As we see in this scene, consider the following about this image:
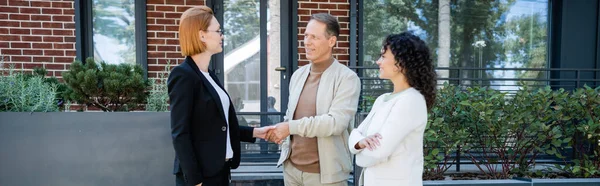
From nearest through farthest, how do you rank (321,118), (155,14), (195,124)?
(195,124) → (321,118) → (155,14)

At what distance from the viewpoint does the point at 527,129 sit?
9.88 feet

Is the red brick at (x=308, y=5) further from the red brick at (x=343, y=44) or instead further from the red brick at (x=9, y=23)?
the red brick at (x=9, y=23)

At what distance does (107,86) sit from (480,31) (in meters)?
4.70

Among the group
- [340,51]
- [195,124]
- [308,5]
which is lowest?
[195,124]

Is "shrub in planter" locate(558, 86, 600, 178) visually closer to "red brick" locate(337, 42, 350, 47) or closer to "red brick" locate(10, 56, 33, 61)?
"red brick" locate(337, 42, 350, 47)

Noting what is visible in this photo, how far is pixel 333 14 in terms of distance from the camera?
4410mm

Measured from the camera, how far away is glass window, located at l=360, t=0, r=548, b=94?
195 inches

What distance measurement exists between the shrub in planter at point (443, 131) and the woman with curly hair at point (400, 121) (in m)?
1.34

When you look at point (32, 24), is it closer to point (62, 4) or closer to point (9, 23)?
point (9, 23)

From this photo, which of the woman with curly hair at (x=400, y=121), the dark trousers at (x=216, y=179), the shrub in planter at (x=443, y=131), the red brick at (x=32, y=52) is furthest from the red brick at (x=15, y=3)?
the shrub in planter at (x=443, y=131)

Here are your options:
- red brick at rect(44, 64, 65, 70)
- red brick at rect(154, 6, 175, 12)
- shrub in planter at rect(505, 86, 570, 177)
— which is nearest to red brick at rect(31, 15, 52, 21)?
red brick at rect(44, 64, 65, 70)

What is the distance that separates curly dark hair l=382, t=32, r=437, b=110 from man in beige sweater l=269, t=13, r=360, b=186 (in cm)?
35

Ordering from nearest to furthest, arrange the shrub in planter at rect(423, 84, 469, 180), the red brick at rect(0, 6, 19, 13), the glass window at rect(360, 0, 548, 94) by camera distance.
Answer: the shrub in planter at rect(423, 84, 469, 180) < the red brick at rect(0, 6, 19, 13) < the glass window at rect(360, 0, 548, 94)

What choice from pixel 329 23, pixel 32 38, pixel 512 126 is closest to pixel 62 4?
pixel 32 38
